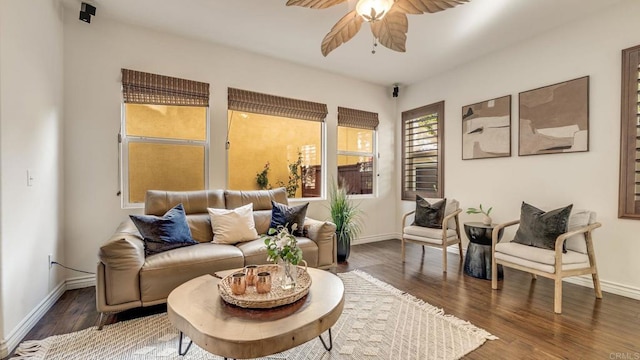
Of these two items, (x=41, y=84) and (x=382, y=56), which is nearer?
(x=41, y=84)

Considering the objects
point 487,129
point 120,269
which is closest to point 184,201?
point 120,269

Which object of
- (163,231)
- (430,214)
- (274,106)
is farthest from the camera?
(274,106)

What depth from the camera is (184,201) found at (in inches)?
117

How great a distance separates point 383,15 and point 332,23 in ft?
4.74

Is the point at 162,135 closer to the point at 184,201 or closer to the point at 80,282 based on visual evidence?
the point at 184,201

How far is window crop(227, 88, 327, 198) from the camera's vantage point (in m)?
3.73

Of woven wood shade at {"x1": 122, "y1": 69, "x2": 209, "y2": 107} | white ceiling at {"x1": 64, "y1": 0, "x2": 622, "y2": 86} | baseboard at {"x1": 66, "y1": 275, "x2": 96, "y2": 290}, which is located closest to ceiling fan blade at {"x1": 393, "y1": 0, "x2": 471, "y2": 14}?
white ceiling at {"x1": 64, "y1": 0, "x2": 622, "y2": 86}

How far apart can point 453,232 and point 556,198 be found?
1.12m

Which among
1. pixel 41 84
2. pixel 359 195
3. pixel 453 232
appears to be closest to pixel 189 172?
pixel 41 84

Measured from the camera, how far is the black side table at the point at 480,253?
3062 mm

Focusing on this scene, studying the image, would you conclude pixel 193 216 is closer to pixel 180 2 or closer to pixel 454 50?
pixel 180 2

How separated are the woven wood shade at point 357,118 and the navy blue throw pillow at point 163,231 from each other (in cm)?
279

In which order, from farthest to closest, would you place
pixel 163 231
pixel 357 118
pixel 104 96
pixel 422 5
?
1. pixel 357 118
2. pixel 104 96
3. pixel 163 231
4. pixel 422 5

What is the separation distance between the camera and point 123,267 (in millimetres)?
2072
